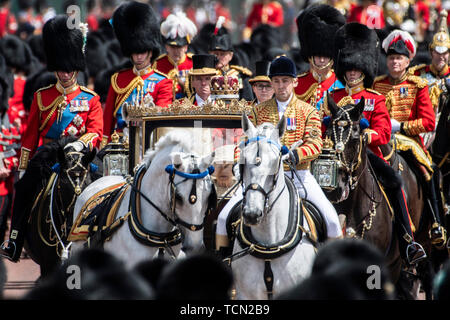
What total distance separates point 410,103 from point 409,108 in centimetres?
5

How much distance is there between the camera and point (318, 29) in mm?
9656

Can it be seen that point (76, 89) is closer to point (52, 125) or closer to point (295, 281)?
point (52, 125)

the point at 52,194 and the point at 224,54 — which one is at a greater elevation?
the point at 224,54

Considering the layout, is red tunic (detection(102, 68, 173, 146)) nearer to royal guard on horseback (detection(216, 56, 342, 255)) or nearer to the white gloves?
royal guard on horseback (detection(216, 56, 342, 255))

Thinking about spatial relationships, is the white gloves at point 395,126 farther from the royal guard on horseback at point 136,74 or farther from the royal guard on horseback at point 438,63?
the royal guard on horseback at point 136,74

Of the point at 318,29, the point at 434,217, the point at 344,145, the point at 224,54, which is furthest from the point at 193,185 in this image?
the point at 224,54

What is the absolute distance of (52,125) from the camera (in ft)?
27.7

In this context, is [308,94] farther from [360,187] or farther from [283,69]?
[283,69]

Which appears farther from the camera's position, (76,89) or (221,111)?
(76,89)

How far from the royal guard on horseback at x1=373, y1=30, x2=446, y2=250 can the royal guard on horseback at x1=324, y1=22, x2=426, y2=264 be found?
653 mm

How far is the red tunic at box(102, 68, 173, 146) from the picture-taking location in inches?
349

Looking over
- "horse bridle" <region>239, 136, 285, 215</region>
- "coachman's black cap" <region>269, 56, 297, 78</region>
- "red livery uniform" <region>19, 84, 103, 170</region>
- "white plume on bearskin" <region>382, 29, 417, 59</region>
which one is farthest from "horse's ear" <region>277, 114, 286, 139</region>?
"white plume on bearskin" <region>382, 29, 417, 59</region>
